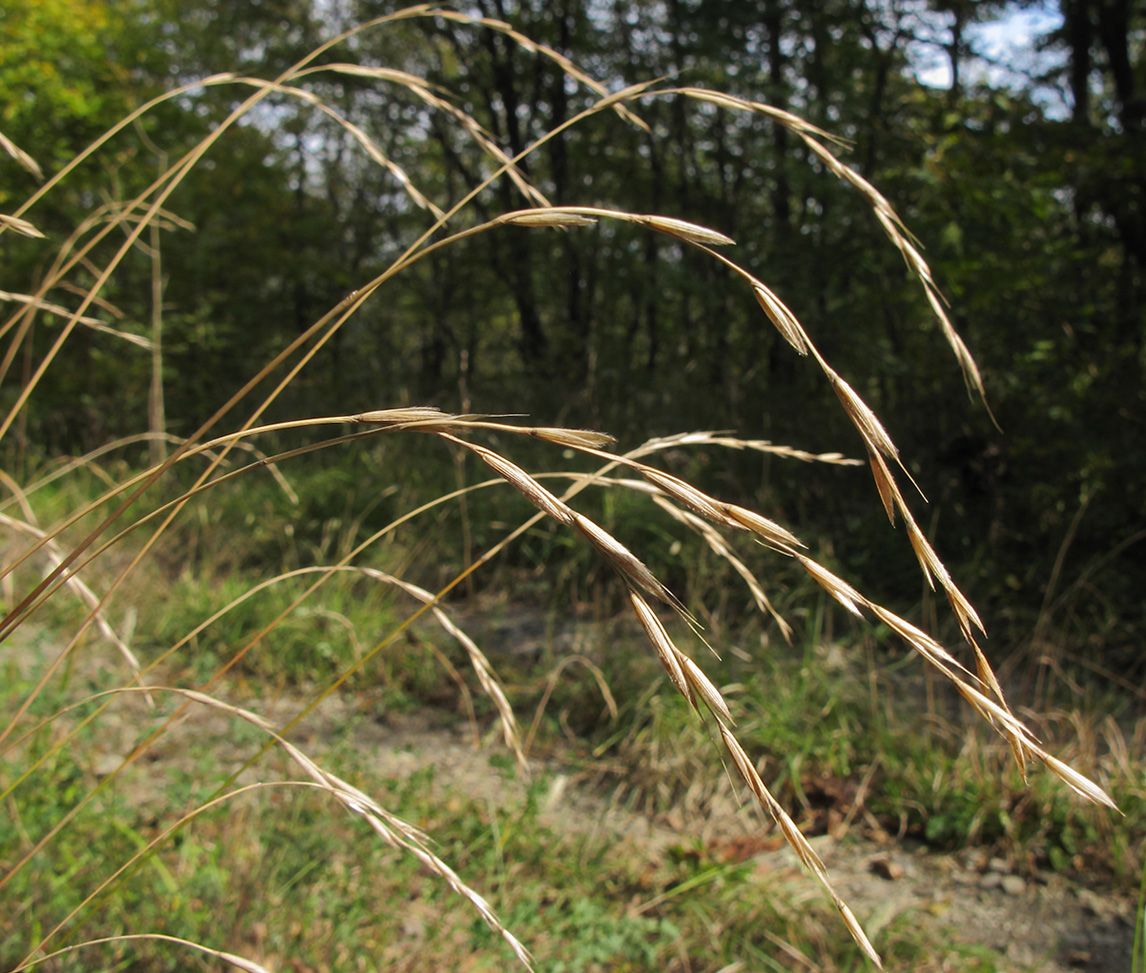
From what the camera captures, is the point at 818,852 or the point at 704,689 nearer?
the point at 704,689

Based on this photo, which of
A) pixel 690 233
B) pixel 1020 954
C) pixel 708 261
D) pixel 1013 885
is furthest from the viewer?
pixel 708 261

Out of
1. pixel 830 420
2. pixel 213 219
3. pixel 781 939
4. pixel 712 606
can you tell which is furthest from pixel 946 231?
pixel 213 219

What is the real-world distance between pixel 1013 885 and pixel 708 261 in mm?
4473

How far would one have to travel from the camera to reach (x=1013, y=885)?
6.68 feet

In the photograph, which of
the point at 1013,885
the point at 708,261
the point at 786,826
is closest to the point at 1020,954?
the point at 1013,885

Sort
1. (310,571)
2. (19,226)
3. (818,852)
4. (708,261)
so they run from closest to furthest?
1. (19,226)
2. (310,571)
3. (818,852)
4. (708,261)

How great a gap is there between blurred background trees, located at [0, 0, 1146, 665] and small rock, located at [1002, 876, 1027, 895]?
995mm

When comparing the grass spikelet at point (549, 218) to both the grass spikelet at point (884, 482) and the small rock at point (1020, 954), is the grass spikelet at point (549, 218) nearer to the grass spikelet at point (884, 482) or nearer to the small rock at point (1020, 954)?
the grass spikelet at point (884, 482)

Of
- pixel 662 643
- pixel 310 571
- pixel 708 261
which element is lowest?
pixel 310 571

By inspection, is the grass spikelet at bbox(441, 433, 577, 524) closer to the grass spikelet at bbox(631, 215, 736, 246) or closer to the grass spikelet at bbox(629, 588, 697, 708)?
the grass spikelet at bbox(629, 588, 697, 708)

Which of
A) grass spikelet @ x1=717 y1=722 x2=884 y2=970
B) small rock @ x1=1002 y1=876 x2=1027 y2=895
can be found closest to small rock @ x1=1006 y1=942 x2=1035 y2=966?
small rock @ x1=1002 y1=876 x2=1027 y2=895

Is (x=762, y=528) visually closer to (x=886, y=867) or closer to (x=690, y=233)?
(x=690, y=233)

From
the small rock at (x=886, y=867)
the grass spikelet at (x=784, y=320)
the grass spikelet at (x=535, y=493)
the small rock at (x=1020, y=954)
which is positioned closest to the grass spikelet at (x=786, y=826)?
the grass spikelet at (x=535, y=493)

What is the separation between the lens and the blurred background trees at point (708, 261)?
3.51 meters
